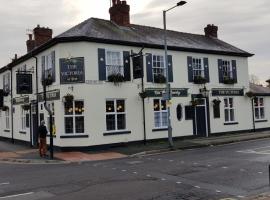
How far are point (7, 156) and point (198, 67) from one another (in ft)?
46.3

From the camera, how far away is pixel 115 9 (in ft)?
A: 88.8

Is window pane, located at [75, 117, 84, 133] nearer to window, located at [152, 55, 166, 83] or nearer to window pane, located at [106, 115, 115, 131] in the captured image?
window pane, located at [106, 115, 115, 131]

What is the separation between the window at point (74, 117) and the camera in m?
21.7

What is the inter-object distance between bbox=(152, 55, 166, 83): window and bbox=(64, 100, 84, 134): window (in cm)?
553

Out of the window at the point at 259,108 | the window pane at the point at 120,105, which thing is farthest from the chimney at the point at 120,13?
the window at the point at 259,108

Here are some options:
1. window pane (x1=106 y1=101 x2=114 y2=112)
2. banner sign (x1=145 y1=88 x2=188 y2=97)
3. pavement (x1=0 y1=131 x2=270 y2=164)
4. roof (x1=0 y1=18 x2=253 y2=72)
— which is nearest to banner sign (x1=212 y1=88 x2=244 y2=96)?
roof (x1=0 y1=18 x2=253 y2=72)

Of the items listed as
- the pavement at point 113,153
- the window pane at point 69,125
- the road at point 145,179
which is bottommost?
the road at point 145,179

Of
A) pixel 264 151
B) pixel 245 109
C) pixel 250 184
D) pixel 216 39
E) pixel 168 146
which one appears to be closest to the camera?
pixel 250 184

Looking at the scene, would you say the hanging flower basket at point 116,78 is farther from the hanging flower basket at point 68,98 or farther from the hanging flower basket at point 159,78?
the hanging flower basket at point 159,78

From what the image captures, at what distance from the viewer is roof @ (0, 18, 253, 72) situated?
22234 millimetres

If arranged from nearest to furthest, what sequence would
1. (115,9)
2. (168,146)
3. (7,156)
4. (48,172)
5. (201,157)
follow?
(48,172) → (201,157) → (7,156) → (168,146) → (115,9)

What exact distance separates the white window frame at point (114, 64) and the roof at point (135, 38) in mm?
590

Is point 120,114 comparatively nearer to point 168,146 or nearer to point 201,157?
point 168,146

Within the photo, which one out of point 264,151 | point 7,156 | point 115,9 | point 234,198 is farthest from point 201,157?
point 115,9
